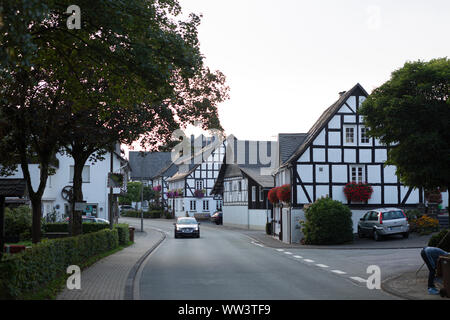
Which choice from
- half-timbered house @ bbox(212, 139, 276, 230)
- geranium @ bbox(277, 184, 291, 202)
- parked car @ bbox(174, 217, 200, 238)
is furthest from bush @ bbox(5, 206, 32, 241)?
half-timbered house @ bbox(212, 139, 276, 230)

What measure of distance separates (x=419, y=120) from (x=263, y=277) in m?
5.91

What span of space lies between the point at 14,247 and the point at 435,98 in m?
13.6

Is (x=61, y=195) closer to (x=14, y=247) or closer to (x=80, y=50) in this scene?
(x=14, y=247)

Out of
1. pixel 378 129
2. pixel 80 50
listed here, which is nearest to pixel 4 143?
pixel 80 50

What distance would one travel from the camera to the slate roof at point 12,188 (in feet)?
50.4

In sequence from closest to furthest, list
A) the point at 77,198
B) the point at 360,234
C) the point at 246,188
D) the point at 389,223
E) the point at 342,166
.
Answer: the point at 77,198, the point at 389,223, the point at 360,234, the point at 342,166, the point at 246,188

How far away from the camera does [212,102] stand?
83.4 feet

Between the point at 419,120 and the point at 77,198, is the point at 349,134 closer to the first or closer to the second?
the point at 77,198

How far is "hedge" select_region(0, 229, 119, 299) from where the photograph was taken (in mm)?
9719

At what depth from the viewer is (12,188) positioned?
15.5m

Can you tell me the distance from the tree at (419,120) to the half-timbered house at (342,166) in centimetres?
1933

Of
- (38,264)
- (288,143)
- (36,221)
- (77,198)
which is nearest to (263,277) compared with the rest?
(38,264)

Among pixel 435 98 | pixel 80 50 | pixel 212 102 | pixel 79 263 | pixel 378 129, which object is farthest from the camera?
pixel 212 102

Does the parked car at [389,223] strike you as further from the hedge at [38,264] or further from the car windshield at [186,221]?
the hedge at [38,264]
